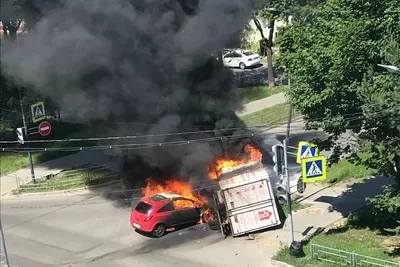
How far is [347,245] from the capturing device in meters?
18.9

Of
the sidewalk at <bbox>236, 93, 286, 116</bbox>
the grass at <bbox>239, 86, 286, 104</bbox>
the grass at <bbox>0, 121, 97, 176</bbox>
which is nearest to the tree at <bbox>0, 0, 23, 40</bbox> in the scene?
the grass at <bbox>0, 121, 97, 176</bbox>

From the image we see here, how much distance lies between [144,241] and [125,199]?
475 centimetres

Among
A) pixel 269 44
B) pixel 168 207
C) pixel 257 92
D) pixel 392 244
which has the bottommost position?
pixel 392 244

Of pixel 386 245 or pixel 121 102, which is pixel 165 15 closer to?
pixel 121 102

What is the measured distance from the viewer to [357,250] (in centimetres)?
1848

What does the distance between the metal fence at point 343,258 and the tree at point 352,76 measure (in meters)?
2.77

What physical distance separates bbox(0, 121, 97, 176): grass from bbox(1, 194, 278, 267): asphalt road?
22.1 ft

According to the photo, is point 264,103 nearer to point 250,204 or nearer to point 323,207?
point 323,207

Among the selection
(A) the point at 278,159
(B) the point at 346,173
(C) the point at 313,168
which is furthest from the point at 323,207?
(A) the point at 278,159

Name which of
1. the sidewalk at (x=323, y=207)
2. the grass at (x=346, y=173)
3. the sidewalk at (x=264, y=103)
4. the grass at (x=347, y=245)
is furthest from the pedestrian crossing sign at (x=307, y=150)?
the sidewalk at (x=264, y=103)

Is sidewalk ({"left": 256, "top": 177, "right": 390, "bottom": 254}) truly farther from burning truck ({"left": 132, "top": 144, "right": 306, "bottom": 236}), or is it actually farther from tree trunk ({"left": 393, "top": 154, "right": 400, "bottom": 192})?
tree trunk ({"left": 393, "top": 154, "right": 400, "bottom": 192})

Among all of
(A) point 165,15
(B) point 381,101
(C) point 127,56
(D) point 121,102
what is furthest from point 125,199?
Result: (B) point 381,101

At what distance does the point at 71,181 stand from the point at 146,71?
7.30 meters

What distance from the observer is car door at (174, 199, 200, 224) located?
21.3 metres
